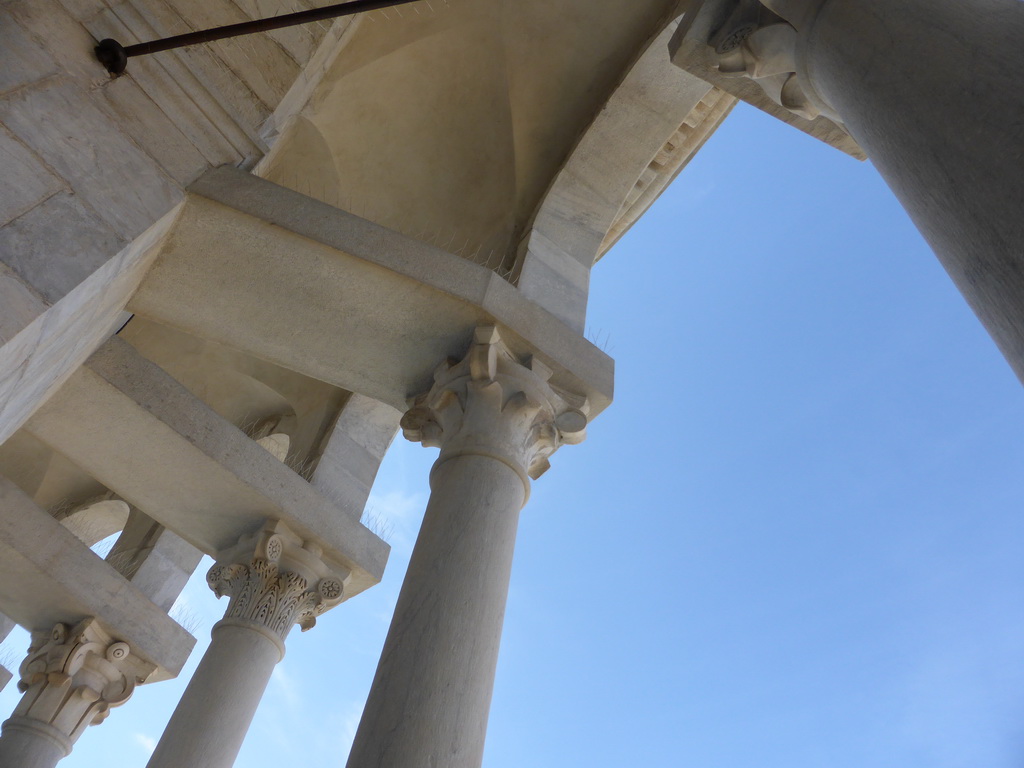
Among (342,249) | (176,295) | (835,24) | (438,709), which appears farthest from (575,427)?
(835,24)

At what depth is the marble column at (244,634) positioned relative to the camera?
6.27 metres

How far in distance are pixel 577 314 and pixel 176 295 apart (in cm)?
287

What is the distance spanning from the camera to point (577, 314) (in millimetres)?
6586

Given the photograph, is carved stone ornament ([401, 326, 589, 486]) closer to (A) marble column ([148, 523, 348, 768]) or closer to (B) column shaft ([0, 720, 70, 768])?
(A) marble column ([148, 523, 348, 768])

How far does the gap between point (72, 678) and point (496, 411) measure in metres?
5.50

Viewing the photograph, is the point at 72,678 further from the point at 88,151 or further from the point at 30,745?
the point at 88,151

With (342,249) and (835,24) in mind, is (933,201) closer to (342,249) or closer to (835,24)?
(835,24)

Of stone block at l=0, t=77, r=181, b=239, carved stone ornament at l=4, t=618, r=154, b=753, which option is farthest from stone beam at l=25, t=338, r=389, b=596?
stone block at l=0, t=77, r=181, b=239

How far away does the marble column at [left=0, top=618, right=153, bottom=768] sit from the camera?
7891mm

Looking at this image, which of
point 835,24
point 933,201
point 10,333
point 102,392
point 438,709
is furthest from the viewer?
point 102,392

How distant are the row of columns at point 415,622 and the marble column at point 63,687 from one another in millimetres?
13

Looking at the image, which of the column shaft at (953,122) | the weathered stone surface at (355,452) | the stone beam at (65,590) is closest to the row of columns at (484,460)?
the column shaft at (953,122)

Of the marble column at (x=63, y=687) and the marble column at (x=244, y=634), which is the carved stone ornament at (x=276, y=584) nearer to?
the marble column at (x=244, y=634)

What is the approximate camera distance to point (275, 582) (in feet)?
23.3
